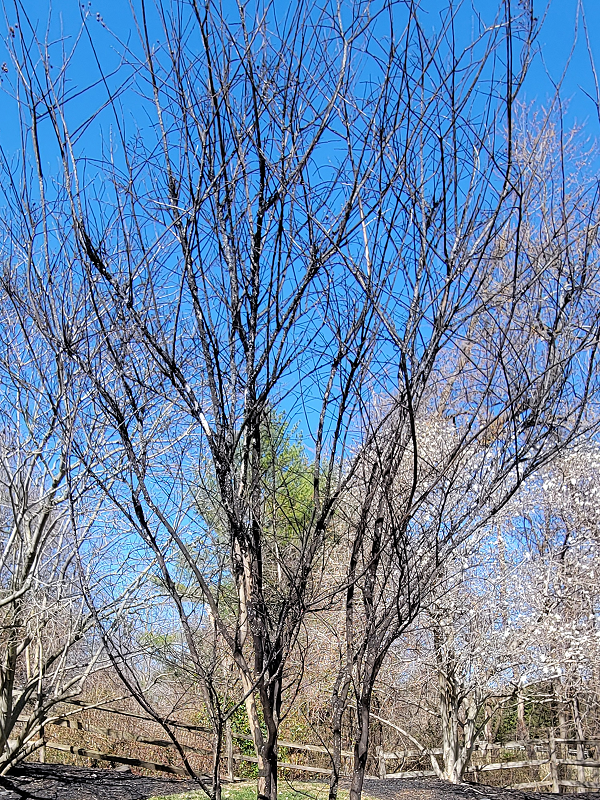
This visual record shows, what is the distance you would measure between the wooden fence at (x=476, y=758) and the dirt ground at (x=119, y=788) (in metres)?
0.48

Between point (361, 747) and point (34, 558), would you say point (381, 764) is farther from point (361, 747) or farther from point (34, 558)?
point (361, 747)

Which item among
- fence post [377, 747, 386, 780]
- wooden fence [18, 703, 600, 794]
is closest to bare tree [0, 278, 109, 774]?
wooden fence [18, 703, 600, 794]

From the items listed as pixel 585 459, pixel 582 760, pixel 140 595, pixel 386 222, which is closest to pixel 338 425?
pixel 386 222

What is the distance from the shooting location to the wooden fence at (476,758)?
31.7ft

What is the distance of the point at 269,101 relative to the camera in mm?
1968

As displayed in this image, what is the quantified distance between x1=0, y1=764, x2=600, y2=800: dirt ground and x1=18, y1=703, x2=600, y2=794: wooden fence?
476 mm

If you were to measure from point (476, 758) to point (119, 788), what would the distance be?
19.5ft

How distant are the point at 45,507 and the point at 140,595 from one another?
1.47 m

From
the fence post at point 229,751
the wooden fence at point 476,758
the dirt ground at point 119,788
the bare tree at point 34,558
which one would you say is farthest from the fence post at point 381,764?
the bare tree at point 34,558

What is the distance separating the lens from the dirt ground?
709 centimetres

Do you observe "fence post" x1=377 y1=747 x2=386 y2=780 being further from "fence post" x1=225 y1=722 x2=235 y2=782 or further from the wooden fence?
"fence post" x1=225 y1=722 x2=235 y2=782

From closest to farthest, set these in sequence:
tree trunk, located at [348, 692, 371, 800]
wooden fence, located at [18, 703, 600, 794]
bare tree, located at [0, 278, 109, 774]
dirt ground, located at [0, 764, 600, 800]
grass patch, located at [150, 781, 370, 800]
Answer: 1. tree trunk, located at [348, 692, 371, 800]
2. bare tree, located at [0, 278, 109, 774]
3. dirt ground, located at [0, 764, 600, 800]
4. grass patch, located at [150, 781, 370, 800]
5. wooden fence, located at [18, 703, 600, 794]

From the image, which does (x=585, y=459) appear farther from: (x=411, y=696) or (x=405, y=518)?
(x=405, y=518)

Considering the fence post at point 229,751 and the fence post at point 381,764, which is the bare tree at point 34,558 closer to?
the fence post at point 229,751
